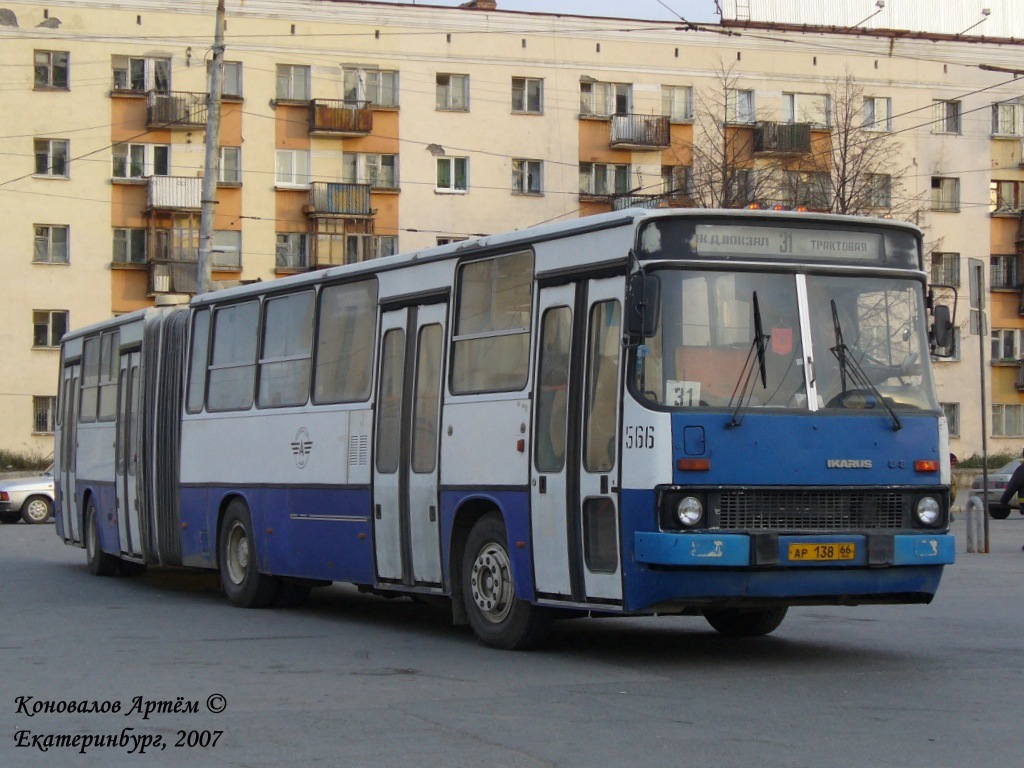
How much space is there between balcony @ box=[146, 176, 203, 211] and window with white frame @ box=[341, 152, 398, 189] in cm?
511

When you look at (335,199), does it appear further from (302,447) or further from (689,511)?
(689,511)

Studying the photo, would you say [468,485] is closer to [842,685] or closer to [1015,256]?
[842,685]

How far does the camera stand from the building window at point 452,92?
57531mm

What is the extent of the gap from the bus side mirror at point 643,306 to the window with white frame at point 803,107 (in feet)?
170

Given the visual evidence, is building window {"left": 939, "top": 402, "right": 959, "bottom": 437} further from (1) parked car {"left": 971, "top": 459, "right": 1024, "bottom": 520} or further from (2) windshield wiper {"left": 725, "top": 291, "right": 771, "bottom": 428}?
(2) windshield wiper {"left": 725, "top": 291, "right": 771, "bottom": 428}

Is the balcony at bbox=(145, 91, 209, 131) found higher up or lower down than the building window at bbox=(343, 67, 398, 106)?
lower down

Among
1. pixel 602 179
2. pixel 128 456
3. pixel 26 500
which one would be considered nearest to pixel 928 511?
pixel 128 456

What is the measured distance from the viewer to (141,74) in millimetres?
54656

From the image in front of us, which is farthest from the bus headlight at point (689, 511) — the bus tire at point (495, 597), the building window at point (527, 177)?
the building window at point (527, 177)

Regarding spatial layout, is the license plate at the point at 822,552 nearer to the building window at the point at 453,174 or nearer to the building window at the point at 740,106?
the building window at the point at 453,174

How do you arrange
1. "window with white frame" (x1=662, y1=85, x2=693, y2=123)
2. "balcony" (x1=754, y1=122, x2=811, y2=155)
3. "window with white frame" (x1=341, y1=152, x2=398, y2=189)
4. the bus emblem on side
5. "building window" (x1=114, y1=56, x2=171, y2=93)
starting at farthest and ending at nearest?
"window with white frame" (x1=662, y1=85, x2=693, y2=123), "balcony" (x1=754, y1=122, x2=811, y2=155), "window with white frame" (x1=341, y1=152, x2=398, y2=189), "building window" (x1=114, y1=56, x2=171, y2=93), the bus emblem on side

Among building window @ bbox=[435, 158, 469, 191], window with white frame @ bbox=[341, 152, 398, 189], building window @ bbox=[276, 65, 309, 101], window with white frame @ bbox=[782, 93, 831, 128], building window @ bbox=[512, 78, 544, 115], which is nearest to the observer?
building window @ bbox=[276, 65, 309, 101]

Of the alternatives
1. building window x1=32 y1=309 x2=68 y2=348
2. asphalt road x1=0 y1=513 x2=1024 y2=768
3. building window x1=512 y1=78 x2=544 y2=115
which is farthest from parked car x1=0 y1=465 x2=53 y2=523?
asphalt road x1=0 y1=513 x2=1024 y2=768

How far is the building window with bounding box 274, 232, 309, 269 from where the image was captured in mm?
55750
